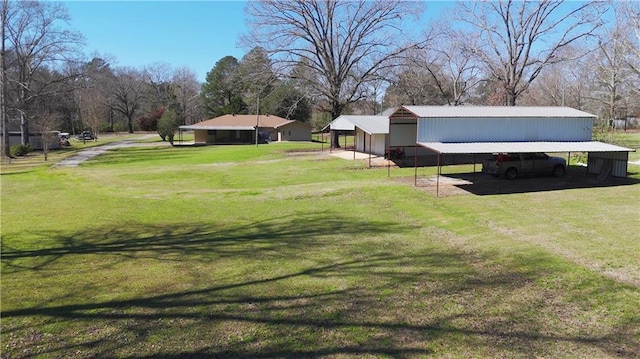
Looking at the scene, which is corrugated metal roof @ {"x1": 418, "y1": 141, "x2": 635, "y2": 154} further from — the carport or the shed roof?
the shed roof

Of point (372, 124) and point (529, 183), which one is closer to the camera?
point (529, 183)

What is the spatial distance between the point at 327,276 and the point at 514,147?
16138 millimetres

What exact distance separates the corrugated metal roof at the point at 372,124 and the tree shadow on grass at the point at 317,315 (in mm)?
21055

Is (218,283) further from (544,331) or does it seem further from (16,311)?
(544,331)

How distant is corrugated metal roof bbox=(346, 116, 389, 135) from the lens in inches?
1212

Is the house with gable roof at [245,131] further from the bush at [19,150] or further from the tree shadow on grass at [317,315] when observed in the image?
the tree shadow on grass at [317,315]

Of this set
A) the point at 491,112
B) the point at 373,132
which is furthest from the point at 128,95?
the point at 491,112

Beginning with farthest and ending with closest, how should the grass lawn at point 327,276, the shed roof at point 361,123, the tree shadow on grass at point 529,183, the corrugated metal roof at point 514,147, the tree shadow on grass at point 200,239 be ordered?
the shed roof at point 361,123
the corrugated metal roof at point 514,147
the tree shadow on grass at point 529,183
the tree shadow on grass at point 200,239
the grass lawn at point 327,276

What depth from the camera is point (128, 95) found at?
90.6 m

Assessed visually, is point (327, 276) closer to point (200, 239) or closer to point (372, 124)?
point (200, 239)

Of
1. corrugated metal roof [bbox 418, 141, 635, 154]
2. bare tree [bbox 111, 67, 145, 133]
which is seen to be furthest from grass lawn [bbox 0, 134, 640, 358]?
bare tree [bbox 111, 67, 145, 133]

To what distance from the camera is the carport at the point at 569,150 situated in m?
20.2

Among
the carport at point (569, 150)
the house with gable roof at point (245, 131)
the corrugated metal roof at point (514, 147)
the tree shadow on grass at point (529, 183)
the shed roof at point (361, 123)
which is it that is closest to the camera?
the tree shadow on grass at point (529, 183)

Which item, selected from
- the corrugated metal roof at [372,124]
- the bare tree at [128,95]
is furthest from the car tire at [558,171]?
the bare tree at [128,95]
